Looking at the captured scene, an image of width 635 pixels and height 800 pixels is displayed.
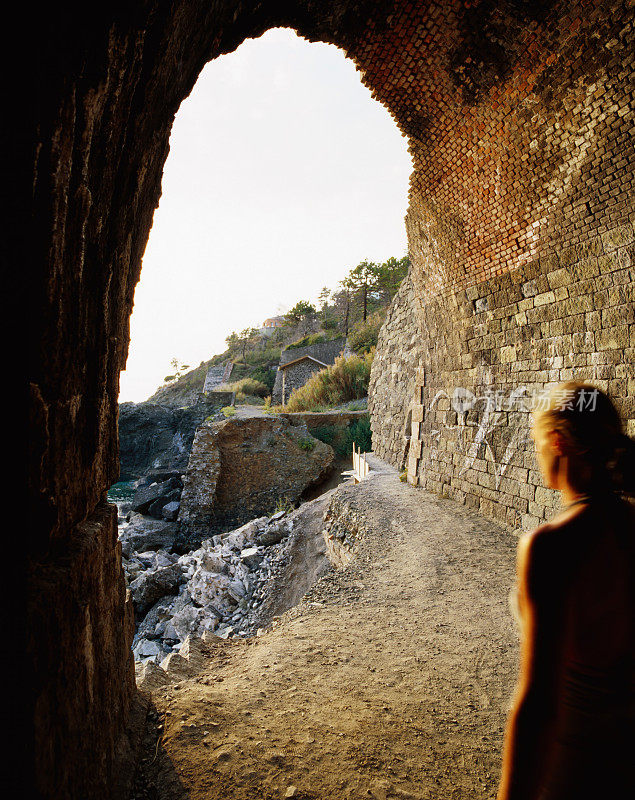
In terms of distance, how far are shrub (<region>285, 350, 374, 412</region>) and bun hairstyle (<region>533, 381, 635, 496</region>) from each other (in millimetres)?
17718

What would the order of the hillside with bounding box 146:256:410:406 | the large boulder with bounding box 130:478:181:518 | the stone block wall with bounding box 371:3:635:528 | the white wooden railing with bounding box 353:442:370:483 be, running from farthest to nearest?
1. the hillside with bounding box 146:256:410:406
2. the large boulder with bounding box 130:478:181:518
3. the white wooden railing with bounding box 353:442:370:483
4. the stone block wall with bounding box 371:3:635:528

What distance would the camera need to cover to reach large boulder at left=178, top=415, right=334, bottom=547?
510 inches

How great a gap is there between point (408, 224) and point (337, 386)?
1219 cm

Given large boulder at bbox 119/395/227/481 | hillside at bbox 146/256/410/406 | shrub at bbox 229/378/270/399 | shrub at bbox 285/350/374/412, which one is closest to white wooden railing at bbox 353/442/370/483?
shrub at bbox 285/350/374/412

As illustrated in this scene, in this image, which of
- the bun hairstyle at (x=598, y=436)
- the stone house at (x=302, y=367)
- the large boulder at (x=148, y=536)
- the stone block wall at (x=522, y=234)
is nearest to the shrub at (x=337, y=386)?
the stone house at (x=302, y=367)

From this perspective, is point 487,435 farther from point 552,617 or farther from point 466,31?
point 552,617

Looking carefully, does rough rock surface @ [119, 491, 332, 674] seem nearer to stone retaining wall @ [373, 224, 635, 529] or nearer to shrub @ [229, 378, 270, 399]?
stone retaining wall @ [373, 224, 635, 529]

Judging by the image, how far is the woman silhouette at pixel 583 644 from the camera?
3.51ft

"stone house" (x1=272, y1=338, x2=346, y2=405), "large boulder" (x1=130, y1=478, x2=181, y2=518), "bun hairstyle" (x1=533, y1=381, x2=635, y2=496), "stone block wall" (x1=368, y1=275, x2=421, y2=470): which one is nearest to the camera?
"bun hairstyle" (x1=533, y1=381, x2=635, y2=496)

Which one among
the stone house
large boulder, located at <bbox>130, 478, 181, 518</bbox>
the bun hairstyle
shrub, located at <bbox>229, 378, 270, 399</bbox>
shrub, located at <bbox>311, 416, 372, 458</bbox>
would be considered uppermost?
the stone house

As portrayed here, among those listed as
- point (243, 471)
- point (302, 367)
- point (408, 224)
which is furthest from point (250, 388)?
point (408, 224)

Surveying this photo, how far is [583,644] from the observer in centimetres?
109

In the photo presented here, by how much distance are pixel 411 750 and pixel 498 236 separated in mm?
5895

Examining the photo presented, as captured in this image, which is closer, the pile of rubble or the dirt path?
the dirt path
